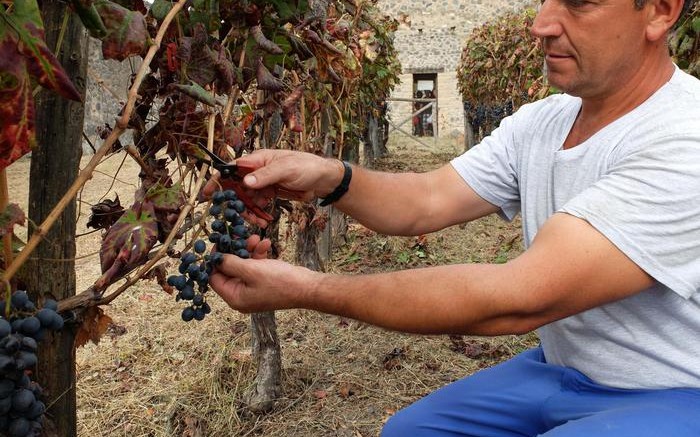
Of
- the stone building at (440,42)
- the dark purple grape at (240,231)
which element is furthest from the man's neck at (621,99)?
the stone building at (440,42)

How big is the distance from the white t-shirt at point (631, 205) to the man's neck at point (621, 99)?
39mm

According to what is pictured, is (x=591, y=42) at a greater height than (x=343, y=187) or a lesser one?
greater

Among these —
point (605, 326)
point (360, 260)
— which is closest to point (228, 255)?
point (605, 326)

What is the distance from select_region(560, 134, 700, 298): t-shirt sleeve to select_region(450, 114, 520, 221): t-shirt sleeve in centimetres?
75

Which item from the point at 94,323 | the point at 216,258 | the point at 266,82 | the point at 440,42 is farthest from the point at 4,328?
the point at 440,42

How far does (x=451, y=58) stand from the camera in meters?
23.5

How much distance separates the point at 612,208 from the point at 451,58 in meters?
23.0

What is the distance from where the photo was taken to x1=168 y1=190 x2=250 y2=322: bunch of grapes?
59.8 inches

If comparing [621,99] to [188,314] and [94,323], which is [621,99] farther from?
[94,323]

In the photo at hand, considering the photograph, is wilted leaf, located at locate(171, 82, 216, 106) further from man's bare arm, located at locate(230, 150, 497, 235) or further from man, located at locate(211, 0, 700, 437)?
man's bare arm, located at locate(230, 150, 497, 235)

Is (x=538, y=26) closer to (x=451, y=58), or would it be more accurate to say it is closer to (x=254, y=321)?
(x=254, y=321)

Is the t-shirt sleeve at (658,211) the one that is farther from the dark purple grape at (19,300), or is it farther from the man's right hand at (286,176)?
the dark purple grape at (19,300)

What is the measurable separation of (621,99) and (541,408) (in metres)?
0.97

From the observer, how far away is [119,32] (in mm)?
1367
